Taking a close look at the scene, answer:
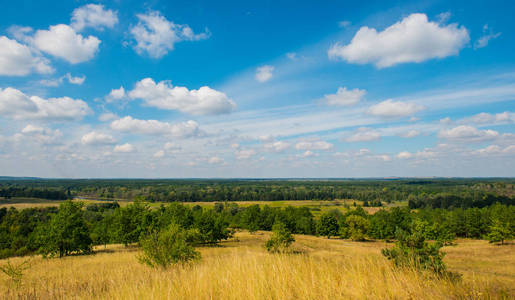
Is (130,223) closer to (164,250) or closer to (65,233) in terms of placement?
(65,233)

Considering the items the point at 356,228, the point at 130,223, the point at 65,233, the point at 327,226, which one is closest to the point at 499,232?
the point at 356,228

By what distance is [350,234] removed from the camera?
72812 millimetres

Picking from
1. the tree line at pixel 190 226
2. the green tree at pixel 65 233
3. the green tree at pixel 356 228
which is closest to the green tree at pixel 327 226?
the tree line at pixel 190 226

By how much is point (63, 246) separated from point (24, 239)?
34.3 meters

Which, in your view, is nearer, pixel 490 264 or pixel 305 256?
pixel 305 256

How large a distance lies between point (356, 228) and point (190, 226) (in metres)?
48.1

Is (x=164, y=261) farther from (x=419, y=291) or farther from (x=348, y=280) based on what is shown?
(x=419, y=291)

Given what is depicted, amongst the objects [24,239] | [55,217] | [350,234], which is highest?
[55,217]

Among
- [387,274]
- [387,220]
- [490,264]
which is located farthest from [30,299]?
[387,220]

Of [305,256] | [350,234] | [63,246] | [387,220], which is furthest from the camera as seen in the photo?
[387,220]

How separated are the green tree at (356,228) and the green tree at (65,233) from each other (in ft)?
203

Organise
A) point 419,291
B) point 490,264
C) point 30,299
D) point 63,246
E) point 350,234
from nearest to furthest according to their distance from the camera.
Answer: point 419,291
point 30,299
point 63,246
point 490,264
point 350,234

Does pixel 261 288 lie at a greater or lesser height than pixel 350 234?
greater

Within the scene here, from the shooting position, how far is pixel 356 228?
237 ft
